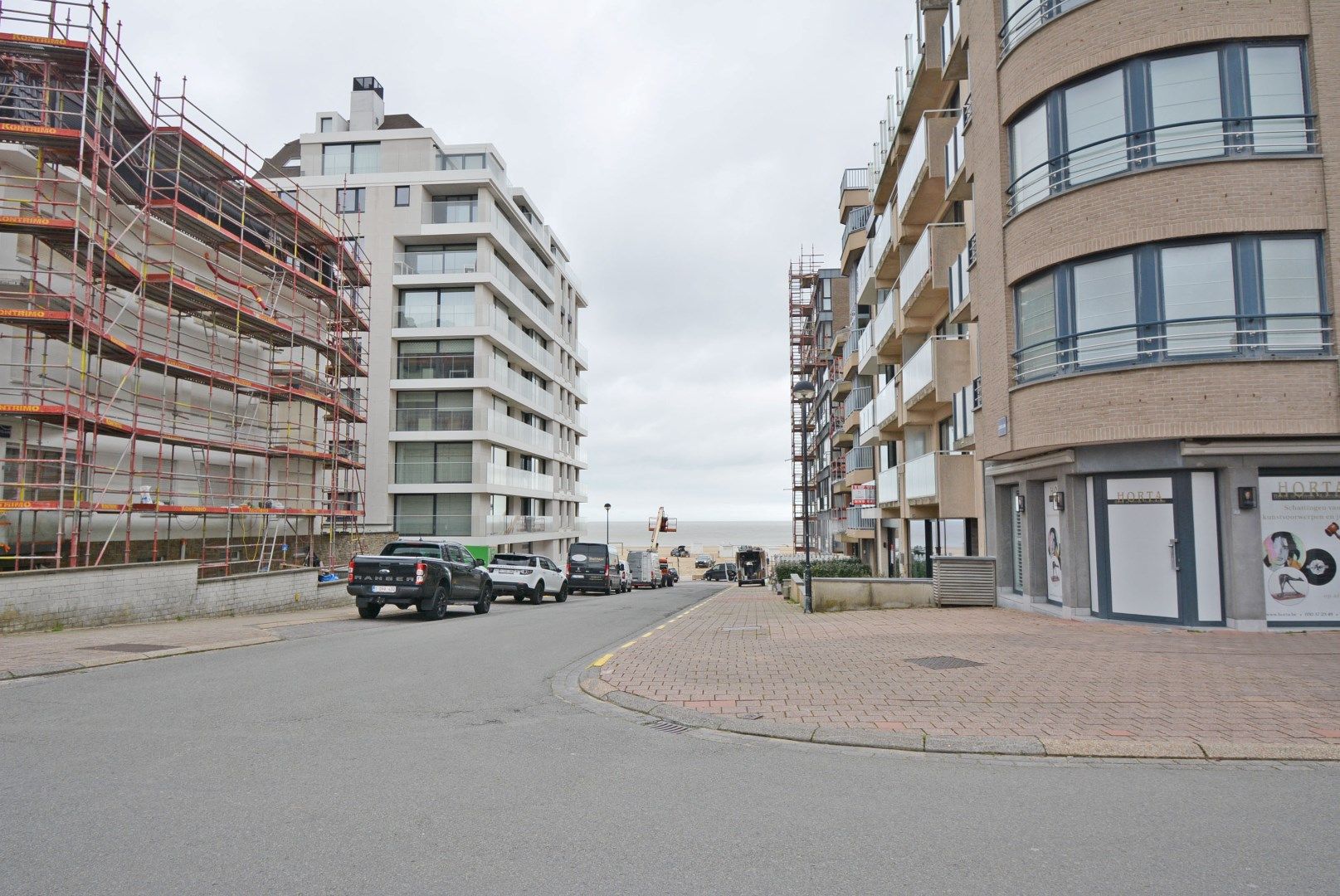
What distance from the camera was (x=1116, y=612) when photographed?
15047mm

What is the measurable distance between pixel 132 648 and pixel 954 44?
21.5 meters

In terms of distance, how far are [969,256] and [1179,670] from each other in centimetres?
1248

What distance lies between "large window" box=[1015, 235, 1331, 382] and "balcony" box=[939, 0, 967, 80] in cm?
917

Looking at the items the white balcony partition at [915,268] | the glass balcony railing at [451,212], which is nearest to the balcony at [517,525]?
the glass balcony railing at [451,212]

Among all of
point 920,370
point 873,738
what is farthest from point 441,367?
point 873,738

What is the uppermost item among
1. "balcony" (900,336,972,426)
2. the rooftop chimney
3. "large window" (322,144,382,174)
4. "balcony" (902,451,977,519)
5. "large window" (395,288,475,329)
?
the rooftop chimney

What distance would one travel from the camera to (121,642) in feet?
45.0

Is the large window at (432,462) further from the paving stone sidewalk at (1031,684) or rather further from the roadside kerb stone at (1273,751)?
the roadside kerb stone at (1273,751)

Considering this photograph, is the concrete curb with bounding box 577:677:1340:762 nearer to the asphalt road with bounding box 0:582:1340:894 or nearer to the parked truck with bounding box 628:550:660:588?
the asphalt road with bounding box 0:582:1340:894

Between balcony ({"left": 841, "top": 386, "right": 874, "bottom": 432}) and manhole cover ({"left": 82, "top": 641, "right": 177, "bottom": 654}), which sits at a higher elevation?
balcony ({"left": 841, "top": 386, "right": 874, "bottom": 432})

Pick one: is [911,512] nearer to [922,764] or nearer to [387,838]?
[922,764]

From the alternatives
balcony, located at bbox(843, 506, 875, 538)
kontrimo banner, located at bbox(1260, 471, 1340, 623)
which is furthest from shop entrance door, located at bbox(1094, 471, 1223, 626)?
balcony, located at bbox(843, 506, 875, 538)

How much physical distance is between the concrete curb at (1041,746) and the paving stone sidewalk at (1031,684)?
2 cm

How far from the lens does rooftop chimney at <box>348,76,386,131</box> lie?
158ft
